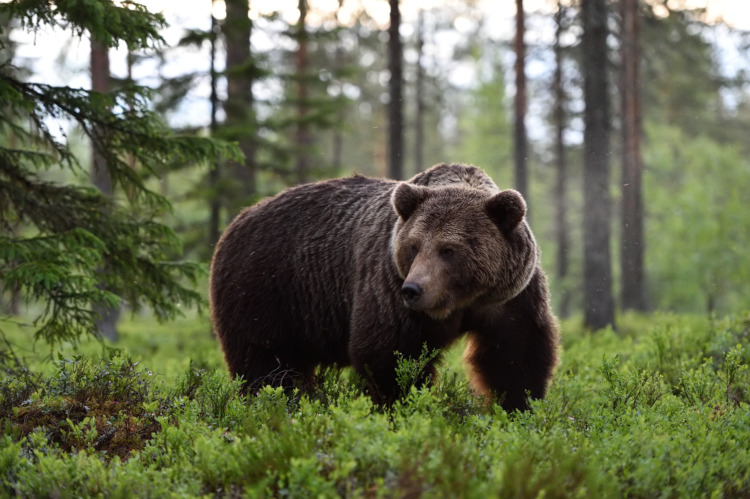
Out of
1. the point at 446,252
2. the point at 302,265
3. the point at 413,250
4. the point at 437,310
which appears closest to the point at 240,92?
the point at 302,265

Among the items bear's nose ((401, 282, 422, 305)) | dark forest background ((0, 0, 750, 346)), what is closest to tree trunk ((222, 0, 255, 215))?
dark forest background ((0, 0, 750, 346))

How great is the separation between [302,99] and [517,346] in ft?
36.1

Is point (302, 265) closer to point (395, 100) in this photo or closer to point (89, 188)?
point (89, 188)

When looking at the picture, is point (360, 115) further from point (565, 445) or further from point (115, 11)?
point (565, 445)

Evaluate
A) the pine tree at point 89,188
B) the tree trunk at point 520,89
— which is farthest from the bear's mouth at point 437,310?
the tree trunk at point 520,89

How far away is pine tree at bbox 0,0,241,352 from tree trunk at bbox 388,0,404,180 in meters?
7.19

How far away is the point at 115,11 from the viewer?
6.34 m

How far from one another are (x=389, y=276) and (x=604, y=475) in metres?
2.36

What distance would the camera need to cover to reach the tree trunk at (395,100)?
14.4 metres

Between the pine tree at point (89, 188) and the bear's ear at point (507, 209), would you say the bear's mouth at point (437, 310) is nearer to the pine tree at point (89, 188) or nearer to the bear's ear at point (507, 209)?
the bear's ear at point (507, 209)

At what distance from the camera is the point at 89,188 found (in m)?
7.27

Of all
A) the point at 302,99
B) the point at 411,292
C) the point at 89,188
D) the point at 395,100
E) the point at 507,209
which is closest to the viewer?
the point at 411,292

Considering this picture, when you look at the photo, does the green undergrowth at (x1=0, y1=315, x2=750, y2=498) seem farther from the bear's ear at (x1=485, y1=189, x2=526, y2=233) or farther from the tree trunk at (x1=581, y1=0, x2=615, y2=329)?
the tree trunk at (x1=581, y1=0, x2=615, y2=329)

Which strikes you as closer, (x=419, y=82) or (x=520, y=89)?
(x=520, y=89)
